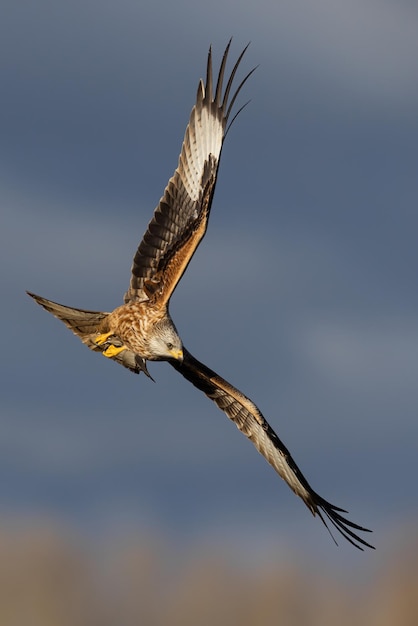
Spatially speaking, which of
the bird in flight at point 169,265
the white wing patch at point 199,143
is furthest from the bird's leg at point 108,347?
the white wing patch at point 199,143

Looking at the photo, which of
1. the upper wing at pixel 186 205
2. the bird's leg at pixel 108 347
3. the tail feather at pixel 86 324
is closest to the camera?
the upper wing at pixel 186 205

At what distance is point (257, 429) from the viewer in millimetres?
17797

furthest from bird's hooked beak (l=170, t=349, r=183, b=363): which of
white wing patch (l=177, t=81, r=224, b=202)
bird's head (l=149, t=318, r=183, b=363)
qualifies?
white wing patch (l=177, t=81, r=224, b=202)

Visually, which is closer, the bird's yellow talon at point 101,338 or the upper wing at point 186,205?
the upper wing at point 186,205

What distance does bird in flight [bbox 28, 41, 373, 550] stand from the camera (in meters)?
15.7

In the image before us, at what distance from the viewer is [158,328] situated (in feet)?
51.8

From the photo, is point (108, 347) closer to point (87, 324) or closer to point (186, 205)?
point (87, 324)

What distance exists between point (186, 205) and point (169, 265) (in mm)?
810

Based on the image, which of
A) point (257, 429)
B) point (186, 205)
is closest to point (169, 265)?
point (186, 205)

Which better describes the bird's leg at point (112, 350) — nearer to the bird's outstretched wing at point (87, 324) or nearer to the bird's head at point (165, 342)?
the bird's outstretched wing at point (87, 324)

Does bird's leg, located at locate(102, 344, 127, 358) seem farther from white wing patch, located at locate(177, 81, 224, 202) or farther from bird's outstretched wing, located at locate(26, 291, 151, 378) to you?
white wing patch, located at locate(177, 81, 224, 202)

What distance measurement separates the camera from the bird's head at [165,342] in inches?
620

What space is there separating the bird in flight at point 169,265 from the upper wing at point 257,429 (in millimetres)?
32

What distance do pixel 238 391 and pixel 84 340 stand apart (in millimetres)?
2309
